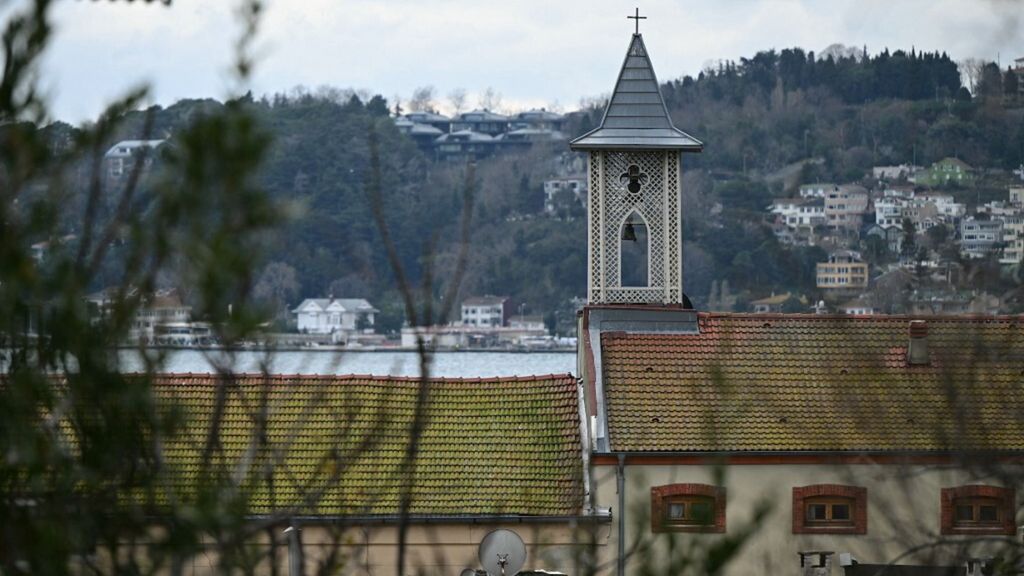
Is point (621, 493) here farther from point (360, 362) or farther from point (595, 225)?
point (360, 362)

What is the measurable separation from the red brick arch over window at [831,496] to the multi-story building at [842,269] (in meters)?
2.06

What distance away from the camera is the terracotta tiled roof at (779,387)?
18.2 m

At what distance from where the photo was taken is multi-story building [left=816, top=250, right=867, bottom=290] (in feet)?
44.9

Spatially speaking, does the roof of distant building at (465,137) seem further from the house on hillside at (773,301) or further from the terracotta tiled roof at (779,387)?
the terracotta tiled roof at (779,387)

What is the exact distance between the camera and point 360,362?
7419 cm

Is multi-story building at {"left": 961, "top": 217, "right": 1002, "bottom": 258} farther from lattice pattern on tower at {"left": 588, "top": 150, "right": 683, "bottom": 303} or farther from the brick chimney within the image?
lattice pattern on tower at {"left": 588, "top": 150, "right": 683, "bottom": 303}

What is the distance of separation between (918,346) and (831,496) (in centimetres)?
217

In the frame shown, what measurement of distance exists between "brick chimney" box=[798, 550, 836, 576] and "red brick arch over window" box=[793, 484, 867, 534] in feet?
1.52

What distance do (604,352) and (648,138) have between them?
281 centimetres

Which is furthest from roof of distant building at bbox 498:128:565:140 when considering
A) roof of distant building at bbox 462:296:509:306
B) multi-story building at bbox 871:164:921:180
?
multi-story building at bbox 871:164:921:180

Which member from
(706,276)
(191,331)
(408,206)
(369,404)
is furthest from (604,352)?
(408,206)

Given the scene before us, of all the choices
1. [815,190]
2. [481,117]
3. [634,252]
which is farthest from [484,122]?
[815,190]

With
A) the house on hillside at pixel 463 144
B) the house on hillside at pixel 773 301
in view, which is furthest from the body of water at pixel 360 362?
the house on hillside at pixel 463 144

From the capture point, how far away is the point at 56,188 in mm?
6430
